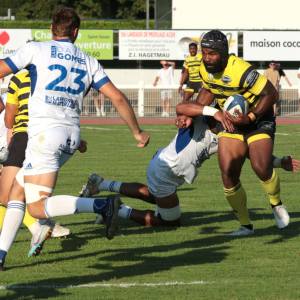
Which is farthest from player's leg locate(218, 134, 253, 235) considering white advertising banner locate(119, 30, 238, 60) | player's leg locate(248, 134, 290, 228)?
white advertising banner locate(119, 30, 238, 60)

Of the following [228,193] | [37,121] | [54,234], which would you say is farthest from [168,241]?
[37,121]

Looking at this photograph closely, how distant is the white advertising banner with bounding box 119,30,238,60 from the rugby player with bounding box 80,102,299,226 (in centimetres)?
2041

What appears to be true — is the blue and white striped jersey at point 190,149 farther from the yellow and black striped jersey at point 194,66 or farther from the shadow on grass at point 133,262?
the yellow and black striped jersey at point 194,66

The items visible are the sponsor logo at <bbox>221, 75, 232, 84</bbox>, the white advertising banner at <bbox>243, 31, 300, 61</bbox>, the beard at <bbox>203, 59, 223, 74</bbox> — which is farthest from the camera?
the white advertising banner at <bbox>243, 31, 300, 61</bbox>

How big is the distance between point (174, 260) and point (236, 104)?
175 centimetres

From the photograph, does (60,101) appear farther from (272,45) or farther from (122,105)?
(272,45)

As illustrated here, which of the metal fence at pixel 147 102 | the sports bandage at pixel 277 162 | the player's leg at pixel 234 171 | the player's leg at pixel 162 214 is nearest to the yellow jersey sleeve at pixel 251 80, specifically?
the player's leg at pixel 234 171

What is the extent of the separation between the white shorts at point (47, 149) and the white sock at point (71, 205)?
0.25 m

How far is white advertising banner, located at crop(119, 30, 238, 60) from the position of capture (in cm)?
2614

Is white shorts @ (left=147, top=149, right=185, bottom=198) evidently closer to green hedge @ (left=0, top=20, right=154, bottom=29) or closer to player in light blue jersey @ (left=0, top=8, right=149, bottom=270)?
player in light blue jersey @ (left=0, top=8, right=149, bottom=270)

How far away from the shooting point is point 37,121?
4.23 metres

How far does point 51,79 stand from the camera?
419cm

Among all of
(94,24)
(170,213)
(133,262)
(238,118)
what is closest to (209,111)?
(238,118)

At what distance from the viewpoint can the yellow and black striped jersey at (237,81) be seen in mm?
5711
